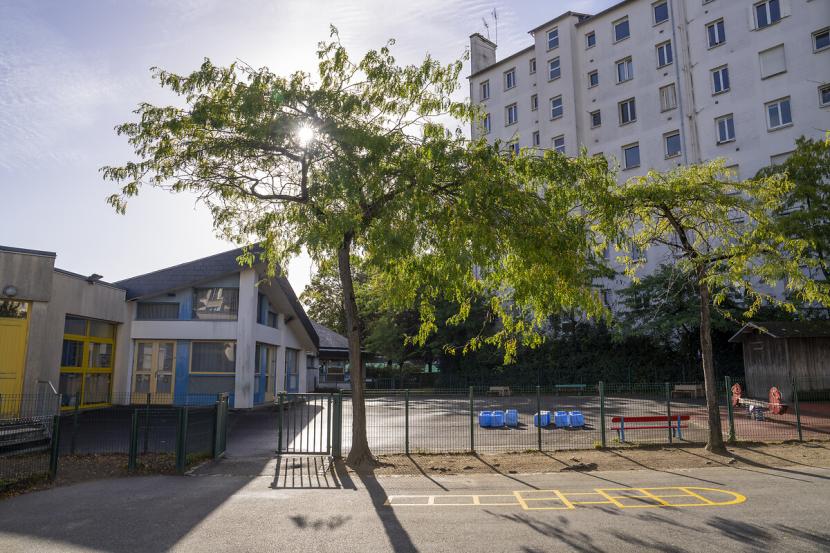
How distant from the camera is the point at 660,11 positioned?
35.7 metres

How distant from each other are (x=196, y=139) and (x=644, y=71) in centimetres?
3190

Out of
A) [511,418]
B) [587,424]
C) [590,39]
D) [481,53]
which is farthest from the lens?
[481,53]

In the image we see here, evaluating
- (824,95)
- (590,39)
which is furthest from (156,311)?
(824,95)

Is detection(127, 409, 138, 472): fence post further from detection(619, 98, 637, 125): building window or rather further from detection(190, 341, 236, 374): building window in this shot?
detection(619, 98, 637, 125): building window

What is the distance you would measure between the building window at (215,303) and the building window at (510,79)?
2833 cm

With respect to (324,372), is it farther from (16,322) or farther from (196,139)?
(196,139)

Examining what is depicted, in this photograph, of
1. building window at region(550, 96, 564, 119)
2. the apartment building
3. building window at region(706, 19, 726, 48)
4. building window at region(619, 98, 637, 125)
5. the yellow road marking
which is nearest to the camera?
the yellow road marking

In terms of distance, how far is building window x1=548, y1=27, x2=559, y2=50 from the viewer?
40.3m

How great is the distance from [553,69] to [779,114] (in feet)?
48.9

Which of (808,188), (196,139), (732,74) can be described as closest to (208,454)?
(196,139)

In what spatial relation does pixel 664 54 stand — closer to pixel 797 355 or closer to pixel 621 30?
pixel 621 30

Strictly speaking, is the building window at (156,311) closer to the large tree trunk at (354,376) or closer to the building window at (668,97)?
the large tree trunk at (354,376)

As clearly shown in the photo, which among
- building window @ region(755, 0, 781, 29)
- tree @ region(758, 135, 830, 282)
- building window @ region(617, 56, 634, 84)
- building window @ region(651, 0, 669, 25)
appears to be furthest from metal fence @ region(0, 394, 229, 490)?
building window @ region(651, 0, 669, 25)

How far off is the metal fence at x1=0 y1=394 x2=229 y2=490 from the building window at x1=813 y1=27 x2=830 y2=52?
3253cm
